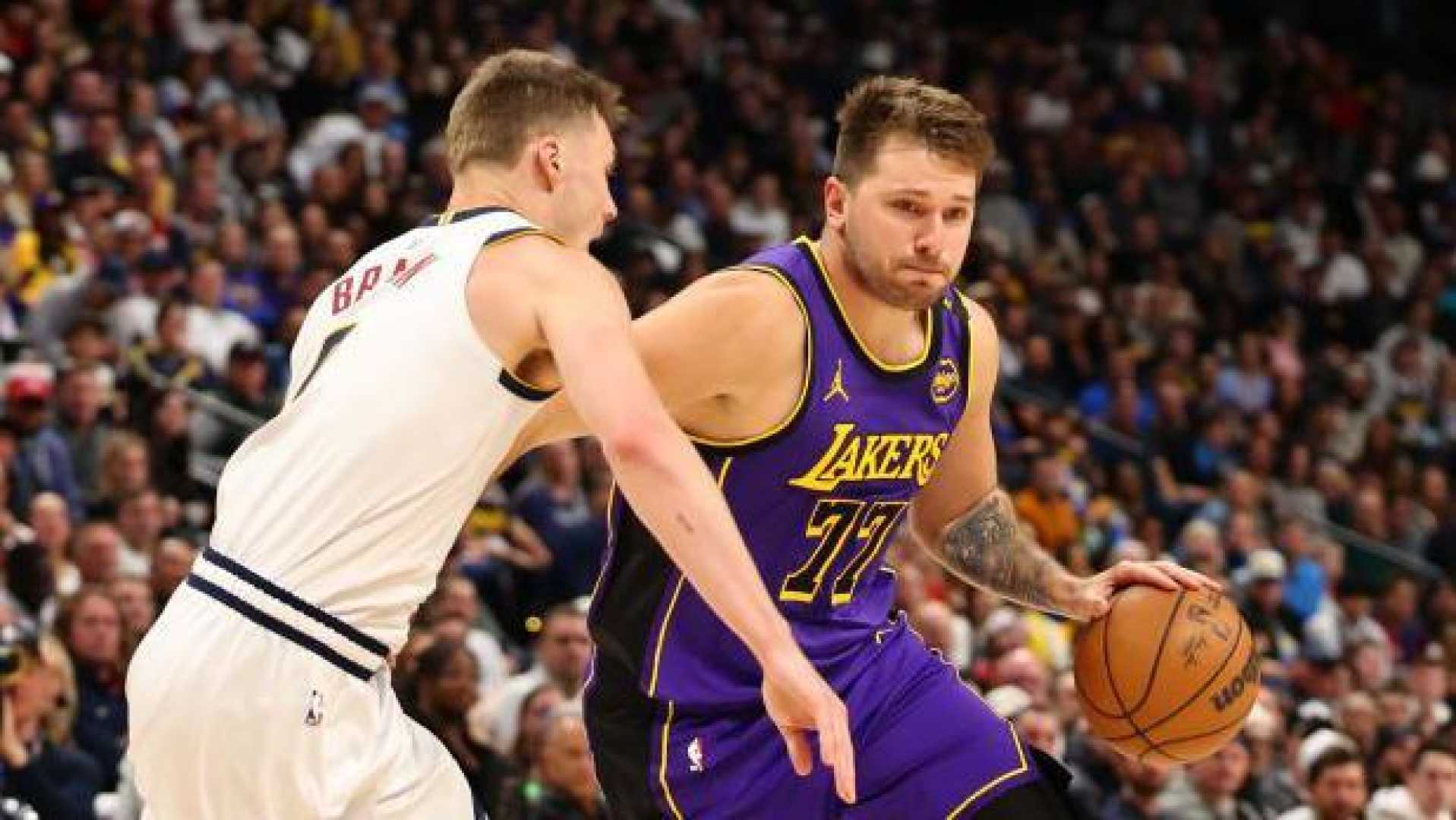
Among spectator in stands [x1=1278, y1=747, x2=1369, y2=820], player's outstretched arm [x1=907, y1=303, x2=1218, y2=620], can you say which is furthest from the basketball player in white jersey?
spectator in stands [x1=1278, y1=747, x2=1369, y2=820]

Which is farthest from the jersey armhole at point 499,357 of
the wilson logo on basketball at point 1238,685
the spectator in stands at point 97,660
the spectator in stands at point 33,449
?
the spectator in stands at point 33,449

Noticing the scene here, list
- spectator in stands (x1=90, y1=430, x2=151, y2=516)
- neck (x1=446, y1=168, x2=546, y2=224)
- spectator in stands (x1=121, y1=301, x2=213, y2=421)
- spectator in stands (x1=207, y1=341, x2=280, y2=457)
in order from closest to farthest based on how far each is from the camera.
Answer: neck (x1=446, y1=168, x2=546, y2=224) < spectator in stands (x1=90, y1=430, x2=151, y2=516) < spectator in stands (x1=121, y1=301, x2=213, y2=421) < spectator in stands (x1=207, y1=341, x2=280, y2=457)

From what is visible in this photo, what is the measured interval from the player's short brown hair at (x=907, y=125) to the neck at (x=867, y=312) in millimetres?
162

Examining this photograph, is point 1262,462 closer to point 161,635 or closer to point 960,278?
point 960,278

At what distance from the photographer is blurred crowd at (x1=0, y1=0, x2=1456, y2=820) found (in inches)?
384

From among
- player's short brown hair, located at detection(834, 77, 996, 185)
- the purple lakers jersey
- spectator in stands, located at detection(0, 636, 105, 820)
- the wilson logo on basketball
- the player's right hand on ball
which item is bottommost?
spectator in stands, located at detection(0, 636, 105, 820)

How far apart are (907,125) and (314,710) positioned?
170 centimetres

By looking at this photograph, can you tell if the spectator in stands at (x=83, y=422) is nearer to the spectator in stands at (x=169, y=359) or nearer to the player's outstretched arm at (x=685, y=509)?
the spectator in stands at (x=169, y=359)

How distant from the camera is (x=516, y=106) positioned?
14.7ft

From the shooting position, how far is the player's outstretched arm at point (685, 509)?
149 inches

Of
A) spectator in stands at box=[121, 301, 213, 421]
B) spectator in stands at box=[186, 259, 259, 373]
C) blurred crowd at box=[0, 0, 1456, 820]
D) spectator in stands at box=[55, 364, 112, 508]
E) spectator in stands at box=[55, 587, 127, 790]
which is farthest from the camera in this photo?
spectator in stands at box=[186, 259, 259, 373]

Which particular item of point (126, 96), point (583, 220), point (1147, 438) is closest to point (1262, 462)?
point (1147, 438)

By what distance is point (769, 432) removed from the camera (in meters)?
4.99

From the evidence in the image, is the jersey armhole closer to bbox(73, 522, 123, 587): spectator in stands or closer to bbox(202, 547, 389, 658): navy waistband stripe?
bbox(202, 547, 389, 658): navy waistband stripe
